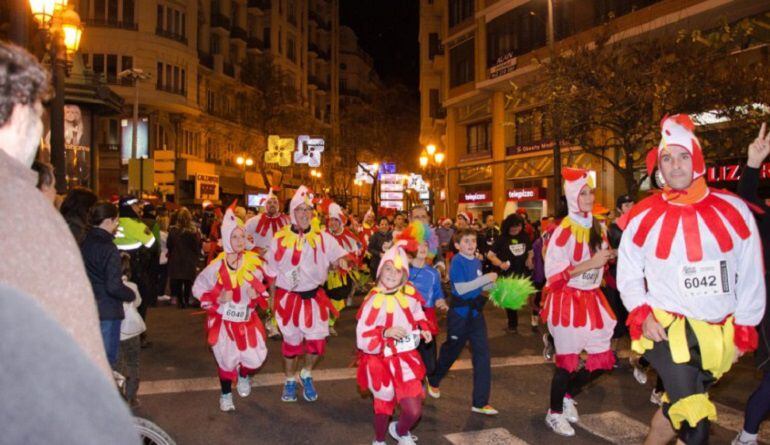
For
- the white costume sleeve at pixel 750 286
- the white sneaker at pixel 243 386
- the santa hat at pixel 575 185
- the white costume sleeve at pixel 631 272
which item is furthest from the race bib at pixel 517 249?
the white costume sleeve at pixel 750 286

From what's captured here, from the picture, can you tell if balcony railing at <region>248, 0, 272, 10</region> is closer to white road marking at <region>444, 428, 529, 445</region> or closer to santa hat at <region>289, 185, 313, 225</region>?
santa hat at <region>289, 185, 313, 225</region>

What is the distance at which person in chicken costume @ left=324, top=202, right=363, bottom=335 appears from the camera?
10141 mm

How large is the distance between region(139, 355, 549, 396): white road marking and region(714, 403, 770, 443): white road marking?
245cm

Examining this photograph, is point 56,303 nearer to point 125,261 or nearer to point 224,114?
point 125,261

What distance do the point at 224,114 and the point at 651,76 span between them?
3621cm

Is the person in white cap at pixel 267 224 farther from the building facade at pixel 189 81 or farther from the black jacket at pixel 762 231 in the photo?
the building facade at pixel 189 81

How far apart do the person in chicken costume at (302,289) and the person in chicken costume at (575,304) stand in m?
2.40

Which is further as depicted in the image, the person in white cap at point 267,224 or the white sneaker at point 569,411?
the person in white cap at point 267,224

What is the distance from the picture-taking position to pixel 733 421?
592 centimetres

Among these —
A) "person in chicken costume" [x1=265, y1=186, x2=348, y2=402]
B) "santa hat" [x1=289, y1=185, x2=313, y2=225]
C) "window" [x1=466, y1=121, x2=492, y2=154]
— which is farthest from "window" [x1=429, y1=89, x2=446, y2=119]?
"person in chicken costume" [x1=265, y1=186, x2=348, y2=402]

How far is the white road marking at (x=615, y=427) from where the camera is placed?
5.49 metres

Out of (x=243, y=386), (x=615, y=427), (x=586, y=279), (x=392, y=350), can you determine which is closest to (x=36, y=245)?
(x=392, y=350)

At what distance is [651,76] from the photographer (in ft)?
46.9

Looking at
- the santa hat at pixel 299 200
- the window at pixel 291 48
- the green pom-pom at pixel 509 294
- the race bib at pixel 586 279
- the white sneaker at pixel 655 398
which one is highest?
the window at pixel 291 48
